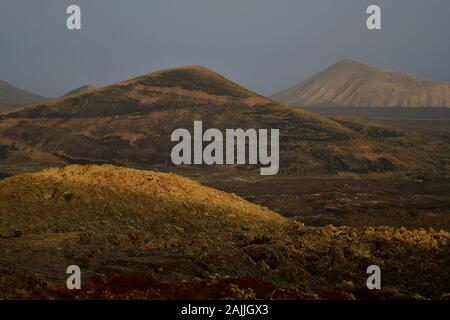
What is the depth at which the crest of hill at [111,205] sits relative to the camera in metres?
19.7

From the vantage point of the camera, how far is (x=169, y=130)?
2576 inches

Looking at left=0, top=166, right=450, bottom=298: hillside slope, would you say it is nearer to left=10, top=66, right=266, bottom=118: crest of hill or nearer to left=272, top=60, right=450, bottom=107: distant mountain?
left=10, top=66, right=266, bottom=118: crest of hill

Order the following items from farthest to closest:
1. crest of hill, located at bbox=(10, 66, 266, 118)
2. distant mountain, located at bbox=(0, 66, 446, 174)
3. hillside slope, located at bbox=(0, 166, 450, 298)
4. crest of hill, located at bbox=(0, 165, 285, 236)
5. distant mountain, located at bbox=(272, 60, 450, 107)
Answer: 1. distant mountain, located at bbox=(272, 60, 450, 107)
2. crest of hill, located at bbox=(10, 66, 266, 118)
3. distant mountain, located at bbox=(0, 66, 446, 174)
4. crest of hill, located at bbox=(0, 165, 285, 236)
5. hillside slope, located at bbox=(0, 166, 450, 298)

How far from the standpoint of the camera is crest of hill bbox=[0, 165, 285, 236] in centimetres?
1969

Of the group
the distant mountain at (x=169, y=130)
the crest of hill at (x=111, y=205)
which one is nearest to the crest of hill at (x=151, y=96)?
the distant mountain at (x=169, y=130)

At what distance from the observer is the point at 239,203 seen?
2553 cm

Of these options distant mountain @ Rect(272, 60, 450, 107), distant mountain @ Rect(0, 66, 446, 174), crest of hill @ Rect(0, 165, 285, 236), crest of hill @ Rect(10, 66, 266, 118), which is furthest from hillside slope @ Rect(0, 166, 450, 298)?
distant mountain @ Rect(272, 60, 450, 107)

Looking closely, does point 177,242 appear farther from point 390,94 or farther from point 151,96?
point 390,94

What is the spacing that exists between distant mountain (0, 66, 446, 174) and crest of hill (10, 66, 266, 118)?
0.14m

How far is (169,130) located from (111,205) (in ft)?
146

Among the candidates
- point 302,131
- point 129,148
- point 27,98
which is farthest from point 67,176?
point 27,98

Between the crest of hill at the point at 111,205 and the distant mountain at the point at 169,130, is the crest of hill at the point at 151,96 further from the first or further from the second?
the crest of hill at the point at 111,205

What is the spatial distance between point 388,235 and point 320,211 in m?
15.1
